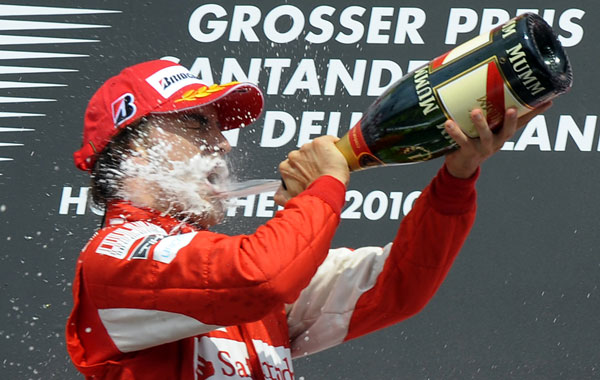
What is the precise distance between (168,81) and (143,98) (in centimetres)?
7

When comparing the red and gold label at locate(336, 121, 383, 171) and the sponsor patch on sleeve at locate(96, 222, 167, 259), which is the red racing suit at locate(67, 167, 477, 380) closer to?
the sponsor patch on sleeve at locate(96, 222, 167, 259)

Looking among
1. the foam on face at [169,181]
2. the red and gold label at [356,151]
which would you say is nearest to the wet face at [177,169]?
the foam on face at [169,181]

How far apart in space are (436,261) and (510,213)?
3.83 ft

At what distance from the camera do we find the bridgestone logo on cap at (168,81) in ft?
5.64

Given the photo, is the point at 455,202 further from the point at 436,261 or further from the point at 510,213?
the point at 510,213

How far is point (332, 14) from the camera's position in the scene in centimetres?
284

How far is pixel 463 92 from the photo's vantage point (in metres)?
1.51

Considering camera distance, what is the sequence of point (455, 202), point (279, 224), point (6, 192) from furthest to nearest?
point (6, 192), point (455, 202), point (279, 224)

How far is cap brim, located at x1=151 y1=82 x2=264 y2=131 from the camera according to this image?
1.68 metres

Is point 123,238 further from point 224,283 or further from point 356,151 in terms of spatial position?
point 356,151

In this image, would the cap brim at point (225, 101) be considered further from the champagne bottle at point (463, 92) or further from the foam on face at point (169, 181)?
the champagne bottle at point (463, 92)

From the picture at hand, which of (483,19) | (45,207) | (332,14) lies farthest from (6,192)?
(483,19)

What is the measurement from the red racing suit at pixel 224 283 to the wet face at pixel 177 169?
0.04 metres

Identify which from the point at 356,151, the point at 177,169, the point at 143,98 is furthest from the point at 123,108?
the point at 356,151
